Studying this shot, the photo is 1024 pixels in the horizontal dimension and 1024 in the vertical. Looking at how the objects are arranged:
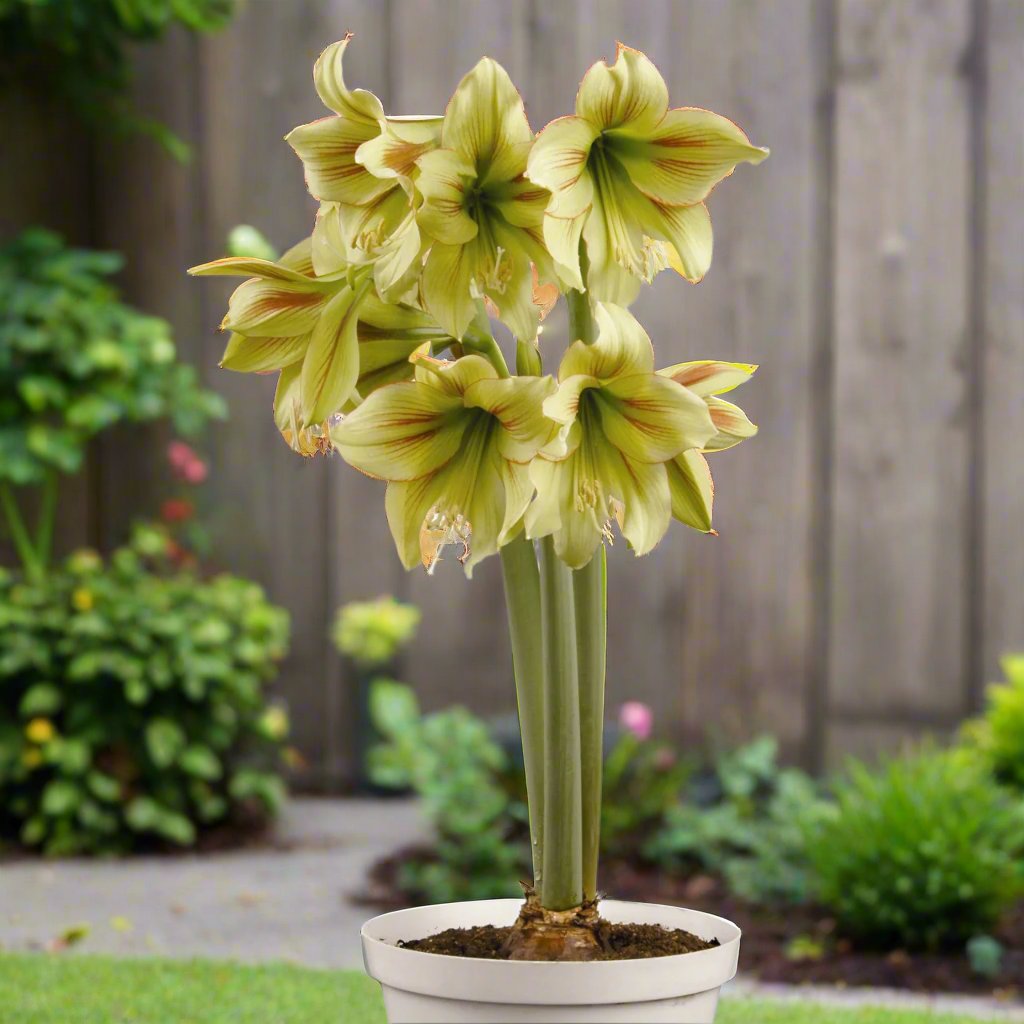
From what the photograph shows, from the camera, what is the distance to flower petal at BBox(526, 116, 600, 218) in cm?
84

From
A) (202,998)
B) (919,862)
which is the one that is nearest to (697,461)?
(202,998)

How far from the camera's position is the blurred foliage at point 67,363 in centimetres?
326

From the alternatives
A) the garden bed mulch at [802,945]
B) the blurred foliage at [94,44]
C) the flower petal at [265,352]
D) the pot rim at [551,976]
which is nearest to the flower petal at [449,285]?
the flower petal at [265,352]

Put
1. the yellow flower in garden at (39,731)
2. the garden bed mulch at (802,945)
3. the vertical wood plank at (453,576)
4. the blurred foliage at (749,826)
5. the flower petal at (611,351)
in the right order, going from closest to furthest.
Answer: the flower petal at (611,351) → the garden bed mulch at (802,945) → the blurred foliage at (749,826) → the yellow flower in garden at (39,731) → the vertical wood plank at (453,576)

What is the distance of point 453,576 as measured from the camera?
3740 mm

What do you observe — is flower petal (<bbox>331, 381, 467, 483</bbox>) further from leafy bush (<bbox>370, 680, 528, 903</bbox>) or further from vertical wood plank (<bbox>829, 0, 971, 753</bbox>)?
vertical wood plank (<bbox>829, 0, 971, 753</bbox>)

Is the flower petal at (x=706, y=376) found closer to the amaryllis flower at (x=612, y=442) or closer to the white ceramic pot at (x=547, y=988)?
the amaryllis flower at (x=612, y=442)

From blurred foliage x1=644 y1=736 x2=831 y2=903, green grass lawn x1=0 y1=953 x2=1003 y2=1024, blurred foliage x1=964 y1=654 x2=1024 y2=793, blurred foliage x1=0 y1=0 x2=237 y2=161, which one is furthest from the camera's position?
blurred foliage x1=0 y1=0 x2=237 y2=161

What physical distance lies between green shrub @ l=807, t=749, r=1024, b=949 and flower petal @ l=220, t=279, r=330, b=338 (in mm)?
1777

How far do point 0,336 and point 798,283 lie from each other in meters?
2.13

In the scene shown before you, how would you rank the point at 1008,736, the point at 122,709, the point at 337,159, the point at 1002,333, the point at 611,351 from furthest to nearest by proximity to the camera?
1. the point at 1002,333
2. the point at 122,709
3. the point at 1008,736
4. the point at 337,159
5. the point at 611,351

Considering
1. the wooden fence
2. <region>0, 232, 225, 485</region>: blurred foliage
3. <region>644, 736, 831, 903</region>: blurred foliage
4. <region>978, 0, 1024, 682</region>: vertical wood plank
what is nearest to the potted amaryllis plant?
<region>644, 736, 831, 903</region>: blurred foliage

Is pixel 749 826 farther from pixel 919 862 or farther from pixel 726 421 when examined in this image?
pixel 726 421

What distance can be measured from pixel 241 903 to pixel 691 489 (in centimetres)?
213
